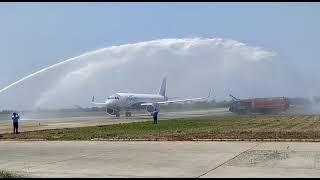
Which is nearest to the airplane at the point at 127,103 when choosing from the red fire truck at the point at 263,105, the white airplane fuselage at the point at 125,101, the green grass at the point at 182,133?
the white airplane fuselage at the point at 125,101

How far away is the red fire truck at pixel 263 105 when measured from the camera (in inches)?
3258

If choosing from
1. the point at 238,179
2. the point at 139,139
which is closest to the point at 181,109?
the point at 139,139

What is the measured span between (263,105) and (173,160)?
69.8 m

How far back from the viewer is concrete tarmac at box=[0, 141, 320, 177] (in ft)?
41.8

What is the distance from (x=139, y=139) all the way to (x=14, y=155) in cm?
785

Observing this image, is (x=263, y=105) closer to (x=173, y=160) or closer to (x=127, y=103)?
(x=127, y=103)

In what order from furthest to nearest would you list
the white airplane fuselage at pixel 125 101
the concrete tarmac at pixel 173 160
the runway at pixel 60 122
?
1. the white airplane fuselage at pixel 125 101
2. the runway at pixel 60 122
3. the concrete tarmac at pixel 173 160

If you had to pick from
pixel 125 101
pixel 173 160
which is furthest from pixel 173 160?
pixel 125 101

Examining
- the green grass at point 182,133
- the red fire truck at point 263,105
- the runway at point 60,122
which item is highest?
the red fire truck at point 263,105

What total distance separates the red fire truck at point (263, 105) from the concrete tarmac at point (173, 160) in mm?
63016

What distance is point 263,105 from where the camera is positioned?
273 feet

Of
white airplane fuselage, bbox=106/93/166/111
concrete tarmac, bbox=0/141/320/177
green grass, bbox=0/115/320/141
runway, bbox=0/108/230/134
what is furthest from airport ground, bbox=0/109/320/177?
white airplane fuselage, bbox=106/93/166/111

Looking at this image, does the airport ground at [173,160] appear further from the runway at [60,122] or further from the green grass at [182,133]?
the runway at [60,122]

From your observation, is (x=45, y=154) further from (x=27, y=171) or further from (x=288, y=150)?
(x=288, y=150)
